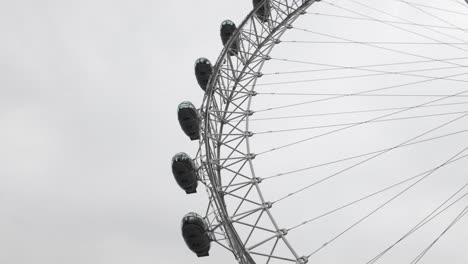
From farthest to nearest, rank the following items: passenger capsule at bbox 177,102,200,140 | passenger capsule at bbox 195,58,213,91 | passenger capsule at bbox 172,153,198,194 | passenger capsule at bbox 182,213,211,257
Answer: passenger capsule at bbox 195,58,213,91 → passenger capsule at bbox 177,102,200,140 → passenger capsule at bbox 172,153,198,194 → passenger capsule at bbox 182,213,211,257

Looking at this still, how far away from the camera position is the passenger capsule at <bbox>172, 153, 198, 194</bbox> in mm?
20078

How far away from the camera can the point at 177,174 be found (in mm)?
20281

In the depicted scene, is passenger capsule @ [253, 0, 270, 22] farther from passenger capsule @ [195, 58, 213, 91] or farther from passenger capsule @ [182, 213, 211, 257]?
passenger capsule @ [182, 213, 211, 257]

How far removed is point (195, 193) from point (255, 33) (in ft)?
24.7

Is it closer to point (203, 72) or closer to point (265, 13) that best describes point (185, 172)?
point (203, 72)

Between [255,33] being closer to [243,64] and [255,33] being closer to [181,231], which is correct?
[243,64]

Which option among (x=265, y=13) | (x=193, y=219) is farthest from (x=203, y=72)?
(x=193, y=219)

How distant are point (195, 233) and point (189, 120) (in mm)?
4933

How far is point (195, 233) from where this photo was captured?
18.5m

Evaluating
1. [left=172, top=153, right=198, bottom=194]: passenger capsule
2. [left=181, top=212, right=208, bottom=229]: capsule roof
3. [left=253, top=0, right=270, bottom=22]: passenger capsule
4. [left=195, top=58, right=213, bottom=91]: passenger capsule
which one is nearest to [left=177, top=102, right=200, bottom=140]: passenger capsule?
[left=172, top=153, right=198, bottom=194]: passenger capsule

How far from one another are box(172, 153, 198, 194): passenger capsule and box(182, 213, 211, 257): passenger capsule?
1.92m

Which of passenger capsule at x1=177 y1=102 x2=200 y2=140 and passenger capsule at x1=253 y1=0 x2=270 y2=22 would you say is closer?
passenger capsule at x1=177 y1=102 x2=200 y2=140

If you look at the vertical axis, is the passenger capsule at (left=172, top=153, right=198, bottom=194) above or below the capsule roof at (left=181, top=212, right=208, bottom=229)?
above

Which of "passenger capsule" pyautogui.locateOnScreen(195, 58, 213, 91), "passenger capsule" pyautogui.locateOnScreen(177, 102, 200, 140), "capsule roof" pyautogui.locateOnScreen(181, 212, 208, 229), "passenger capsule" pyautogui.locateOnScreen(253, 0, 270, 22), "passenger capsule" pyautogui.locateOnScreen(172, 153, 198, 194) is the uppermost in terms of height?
"passenger capsule" pyautogui.locateOnScreen(253, 0, 270, 22)
